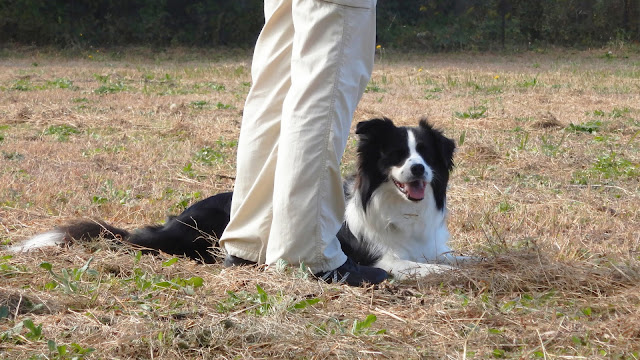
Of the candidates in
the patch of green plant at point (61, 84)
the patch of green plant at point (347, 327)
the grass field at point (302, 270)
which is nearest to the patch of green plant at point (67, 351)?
the grass field at point (302, 270)

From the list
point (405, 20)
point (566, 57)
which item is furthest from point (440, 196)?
point (405, 20)

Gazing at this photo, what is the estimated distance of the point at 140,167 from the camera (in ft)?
19.7

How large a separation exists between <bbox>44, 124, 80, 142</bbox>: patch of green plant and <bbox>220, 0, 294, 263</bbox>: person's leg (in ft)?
14.7

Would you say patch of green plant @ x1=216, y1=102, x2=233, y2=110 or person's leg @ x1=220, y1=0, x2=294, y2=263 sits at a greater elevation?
person's leg @ x1=220, y1=0, x2=294, y2=263

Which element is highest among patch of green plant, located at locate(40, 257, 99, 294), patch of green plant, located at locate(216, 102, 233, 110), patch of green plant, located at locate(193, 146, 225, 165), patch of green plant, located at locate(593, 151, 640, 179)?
patch of green plant, located at locate(40, 257, 99, 294)

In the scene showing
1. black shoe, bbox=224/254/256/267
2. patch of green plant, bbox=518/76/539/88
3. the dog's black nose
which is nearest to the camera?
black shoe, bbox=224/254/256/267

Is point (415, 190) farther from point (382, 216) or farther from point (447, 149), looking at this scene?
point (447, 149)

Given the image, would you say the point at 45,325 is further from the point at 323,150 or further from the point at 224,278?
the point at 323,150

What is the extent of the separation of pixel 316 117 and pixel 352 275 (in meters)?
0.71

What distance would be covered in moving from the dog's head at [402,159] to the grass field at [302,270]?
446mm

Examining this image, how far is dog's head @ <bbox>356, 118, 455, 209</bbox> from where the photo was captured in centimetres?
382

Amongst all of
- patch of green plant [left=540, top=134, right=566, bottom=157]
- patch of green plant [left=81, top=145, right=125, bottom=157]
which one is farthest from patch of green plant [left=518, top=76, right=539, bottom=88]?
patch of green plant [left=81, top=145, right=125, bottom=157]

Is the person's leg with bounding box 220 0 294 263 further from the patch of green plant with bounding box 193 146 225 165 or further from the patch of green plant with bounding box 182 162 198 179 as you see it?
the patch of green plant with bounding box 193 146 225 165

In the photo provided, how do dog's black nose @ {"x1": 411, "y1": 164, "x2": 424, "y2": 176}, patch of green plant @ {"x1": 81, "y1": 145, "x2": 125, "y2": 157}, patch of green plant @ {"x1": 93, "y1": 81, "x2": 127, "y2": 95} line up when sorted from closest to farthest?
dog's black nose @ {"x1": 411, "y1": 164, "x2": 424, "y2": 176}
patch of green plant @ {"x1": 81, "y1": 145, "x2": 125, "y2": 157}
patch of green plant @ {"x1": 93, "y1": 81, "x2": 127, "y2": 95}
